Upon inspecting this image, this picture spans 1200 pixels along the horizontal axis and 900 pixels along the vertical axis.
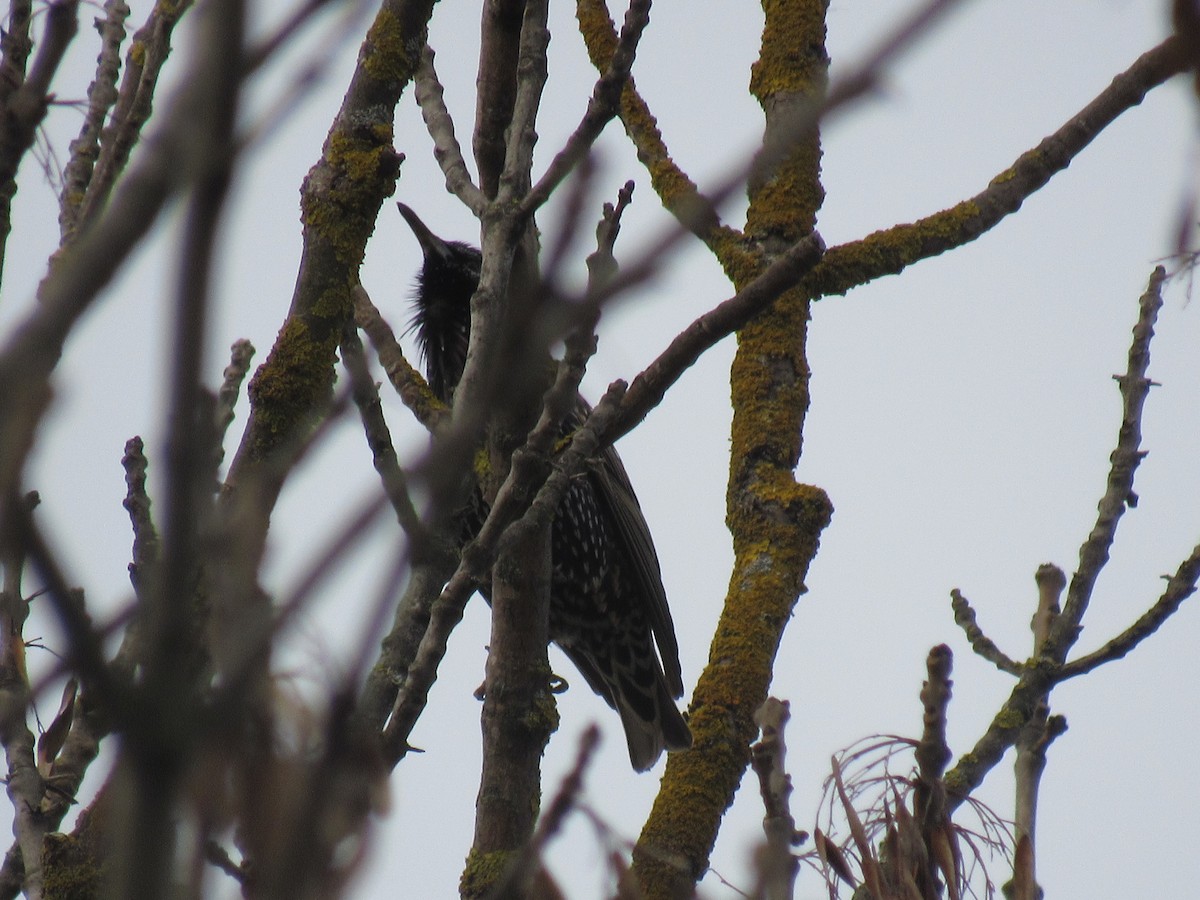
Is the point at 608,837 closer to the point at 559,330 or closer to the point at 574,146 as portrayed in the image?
the point at 559,330

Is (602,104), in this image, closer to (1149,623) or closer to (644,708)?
(1149,623)

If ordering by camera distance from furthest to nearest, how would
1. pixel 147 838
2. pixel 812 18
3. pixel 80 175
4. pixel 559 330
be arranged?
pixel 812 18, pixel 80 175, pixel 559 330, pixel 147 838

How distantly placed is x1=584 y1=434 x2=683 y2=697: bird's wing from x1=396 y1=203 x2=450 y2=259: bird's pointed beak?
0.97 metres

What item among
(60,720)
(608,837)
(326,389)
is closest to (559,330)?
(608,837)

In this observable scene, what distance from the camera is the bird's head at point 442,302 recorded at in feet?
16.8

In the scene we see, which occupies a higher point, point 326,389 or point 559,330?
point 326,389

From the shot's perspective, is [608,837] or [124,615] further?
[608,837]

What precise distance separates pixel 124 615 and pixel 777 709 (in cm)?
68

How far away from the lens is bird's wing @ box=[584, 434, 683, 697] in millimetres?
4945

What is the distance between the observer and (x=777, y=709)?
1.53 meters

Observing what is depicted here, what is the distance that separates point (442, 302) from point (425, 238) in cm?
25

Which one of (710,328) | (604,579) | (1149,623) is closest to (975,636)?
(1149,623)

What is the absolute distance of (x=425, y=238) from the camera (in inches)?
207

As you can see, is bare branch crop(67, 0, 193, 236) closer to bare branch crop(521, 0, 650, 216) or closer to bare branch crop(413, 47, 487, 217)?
bare branch crop(413, 47, 487, 217)
